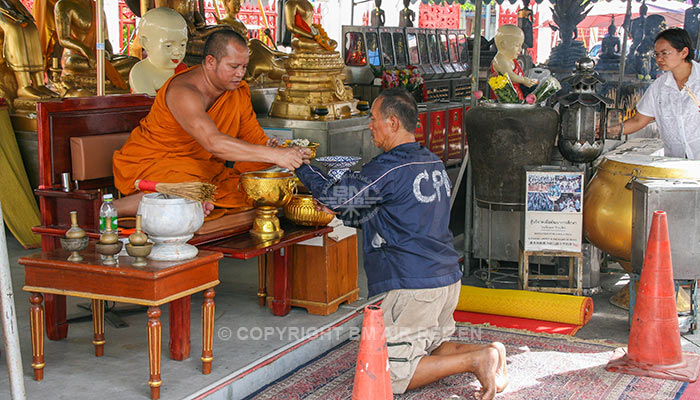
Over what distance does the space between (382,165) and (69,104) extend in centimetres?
175

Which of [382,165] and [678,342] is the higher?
[382,165]

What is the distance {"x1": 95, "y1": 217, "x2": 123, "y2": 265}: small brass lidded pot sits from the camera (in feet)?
9.93

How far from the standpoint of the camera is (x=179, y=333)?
11.2 feet

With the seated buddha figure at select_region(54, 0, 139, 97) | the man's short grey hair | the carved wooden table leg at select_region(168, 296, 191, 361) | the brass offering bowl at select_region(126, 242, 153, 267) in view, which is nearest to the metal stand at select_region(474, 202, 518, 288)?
the man's short grey hair

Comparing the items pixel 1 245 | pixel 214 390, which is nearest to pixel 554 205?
pixel 214 390

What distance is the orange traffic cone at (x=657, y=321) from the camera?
354 cm

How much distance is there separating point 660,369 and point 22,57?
16.9 feet

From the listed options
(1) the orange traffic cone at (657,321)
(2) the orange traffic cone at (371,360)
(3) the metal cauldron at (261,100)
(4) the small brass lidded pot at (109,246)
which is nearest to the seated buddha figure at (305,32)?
(3) the metal cauldron at (261,100)

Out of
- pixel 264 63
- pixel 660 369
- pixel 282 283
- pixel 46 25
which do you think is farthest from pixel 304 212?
pixel 264 63

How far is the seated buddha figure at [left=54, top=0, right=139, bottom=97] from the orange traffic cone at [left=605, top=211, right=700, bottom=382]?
439cm

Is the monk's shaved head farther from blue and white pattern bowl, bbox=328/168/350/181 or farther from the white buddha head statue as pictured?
the white buddha head statue

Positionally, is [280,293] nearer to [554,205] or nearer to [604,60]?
[554,205]

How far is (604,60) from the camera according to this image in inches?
489

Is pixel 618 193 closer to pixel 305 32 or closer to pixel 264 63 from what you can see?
pixel 305 32
